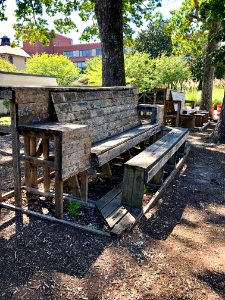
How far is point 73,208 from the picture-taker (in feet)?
12.2

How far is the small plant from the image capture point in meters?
3.64

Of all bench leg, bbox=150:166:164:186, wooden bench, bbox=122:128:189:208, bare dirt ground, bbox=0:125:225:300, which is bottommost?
bare dirt ground, bbox=0:125:225:300

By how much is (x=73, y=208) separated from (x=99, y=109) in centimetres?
172

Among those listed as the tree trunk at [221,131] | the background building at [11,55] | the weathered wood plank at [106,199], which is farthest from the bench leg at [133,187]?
the background building at [11,55]

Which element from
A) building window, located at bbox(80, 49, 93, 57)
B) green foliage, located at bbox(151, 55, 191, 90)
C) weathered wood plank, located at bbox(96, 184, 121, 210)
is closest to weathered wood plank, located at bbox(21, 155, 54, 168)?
weathered wood plank, located at bbox(96, 184, 121, 210)

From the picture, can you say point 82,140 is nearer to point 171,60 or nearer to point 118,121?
point 118,121

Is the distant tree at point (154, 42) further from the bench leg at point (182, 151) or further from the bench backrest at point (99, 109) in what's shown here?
the bench backrest at point (99, 109)

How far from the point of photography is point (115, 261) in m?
2.78

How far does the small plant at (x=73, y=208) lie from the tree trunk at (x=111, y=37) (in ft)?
15.3

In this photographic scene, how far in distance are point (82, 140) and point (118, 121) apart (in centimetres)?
200

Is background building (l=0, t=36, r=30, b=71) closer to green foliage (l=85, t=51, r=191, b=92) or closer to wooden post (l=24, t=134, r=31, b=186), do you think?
green foliage (l=85, t=51, r=191, b=92)

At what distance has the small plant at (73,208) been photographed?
3641mm

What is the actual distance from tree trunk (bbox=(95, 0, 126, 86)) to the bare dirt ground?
4.71 meters

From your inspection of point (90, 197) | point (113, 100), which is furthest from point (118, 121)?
point (90, 197)
